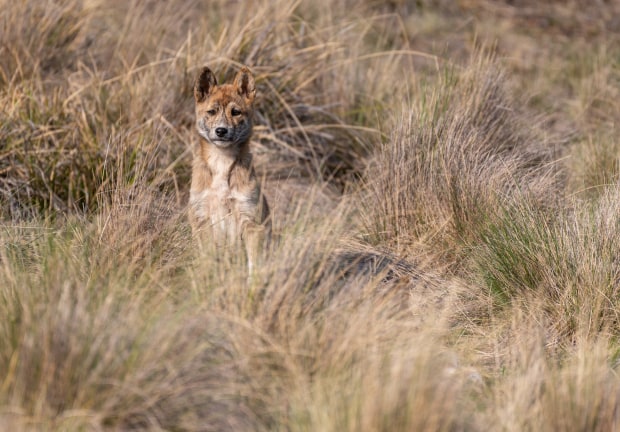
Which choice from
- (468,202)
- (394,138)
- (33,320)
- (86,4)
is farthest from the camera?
(86,4)

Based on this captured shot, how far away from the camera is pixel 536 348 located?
4.36 meters

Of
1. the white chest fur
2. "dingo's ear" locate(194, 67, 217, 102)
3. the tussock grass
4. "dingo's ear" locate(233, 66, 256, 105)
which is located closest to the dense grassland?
the tussock grass

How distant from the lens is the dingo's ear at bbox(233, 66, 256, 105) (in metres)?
6.46

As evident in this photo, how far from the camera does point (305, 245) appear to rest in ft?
15.4

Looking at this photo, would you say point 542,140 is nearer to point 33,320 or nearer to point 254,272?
point 254,272

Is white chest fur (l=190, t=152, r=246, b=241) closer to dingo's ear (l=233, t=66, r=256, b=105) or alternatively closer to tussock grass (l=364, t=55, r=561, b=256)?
dingo's ear (l=233, t=66, r=256, b=105)

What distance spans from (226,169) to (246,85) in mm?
681

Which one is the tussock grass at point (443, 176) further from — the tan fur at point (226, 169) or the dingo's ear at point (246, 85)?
the dingo's ear at point (246, 85)

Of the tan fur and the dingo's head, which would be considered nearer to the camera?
the tan fur

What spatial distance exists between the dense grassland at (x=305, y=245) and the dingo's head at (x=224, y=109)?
0.45 metres

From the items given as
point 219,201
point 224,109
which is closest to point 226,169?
point 219,201

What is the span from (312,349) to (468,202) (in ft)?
8.51

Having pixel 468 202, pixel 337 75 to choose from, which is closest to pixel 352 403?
pixel 468 202

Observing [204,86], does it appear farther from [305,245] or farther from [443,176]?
[305,245]
